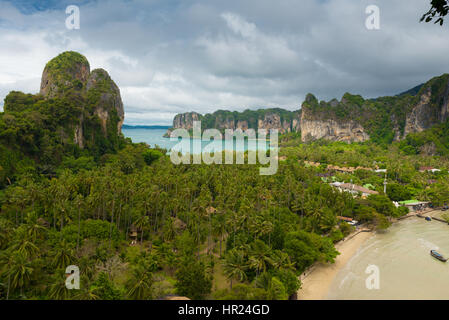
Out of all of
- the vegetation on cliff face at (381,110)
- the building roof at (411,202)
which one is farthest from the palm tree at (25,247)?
the vegetation on cliff face at (381,110)

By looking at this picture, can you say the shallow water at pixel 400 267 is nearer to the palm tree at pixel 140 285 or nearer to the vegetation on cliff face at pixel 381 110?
the palm tree at pixel 140 285

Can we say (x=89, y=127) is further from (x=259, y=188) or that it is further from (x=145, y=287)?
(x=145, y=287)

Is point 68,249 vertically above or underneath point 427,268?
above

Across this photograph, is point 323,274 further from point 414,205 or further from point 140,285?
point 414,205

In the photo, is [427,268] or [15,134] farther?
[15,134]

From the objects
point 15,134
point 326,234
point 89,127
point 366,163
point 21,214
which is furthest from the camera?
point 366,163

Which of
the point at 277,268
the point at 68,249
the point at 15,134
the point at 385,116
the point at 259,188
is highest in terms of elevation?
the point at 385,116

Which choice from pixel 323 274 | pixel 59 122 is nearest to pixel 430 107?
pixel 323 274

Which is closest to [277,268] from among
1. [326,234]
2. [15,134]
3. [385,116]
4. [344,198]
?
[326,234]
